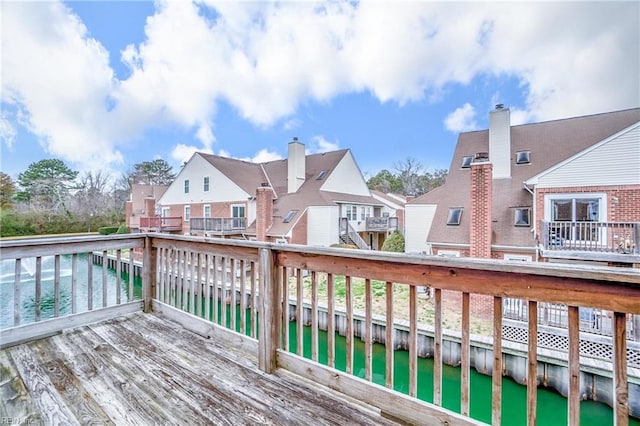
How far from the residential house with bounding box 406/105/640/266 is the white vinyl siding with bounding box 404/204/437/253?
0.48ft

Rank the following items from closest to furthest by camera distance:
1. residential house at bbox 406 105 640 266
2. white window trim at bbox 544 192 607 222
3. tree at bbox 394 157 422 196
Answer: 1. residential house at bbox 406 105 640 266
2. white window trim at bbox 544 192 607 222
3. tree at bbox 394 157 422 196

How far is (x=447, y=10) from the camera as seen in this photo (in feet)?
26.2

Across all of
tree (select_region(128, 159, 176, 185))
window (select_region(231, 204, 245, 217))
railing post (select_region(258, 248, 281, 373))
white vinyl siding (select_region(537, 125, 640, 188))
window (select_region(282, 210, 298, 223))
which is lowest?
railing post (select_region(258, 248, 281, 373))

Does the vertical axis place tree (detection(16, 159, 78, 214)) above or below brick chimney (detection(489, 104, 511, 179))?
below

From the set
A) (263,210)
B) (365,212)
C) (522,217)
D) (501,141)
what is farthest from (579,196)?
(263,210)

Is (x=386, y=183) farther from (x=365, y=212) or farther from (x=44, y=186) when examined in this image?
(x=44, y=186)

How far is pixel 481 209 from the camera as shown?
8117mm

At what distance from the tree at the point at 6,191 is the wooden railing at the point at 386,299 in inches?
51.5

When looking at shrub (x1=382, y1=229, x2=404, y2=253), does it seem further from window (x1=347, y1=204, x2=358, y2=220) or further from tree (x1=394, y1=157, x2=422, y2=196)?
tree (x1=394, y1=157, x2=422, y2=196)

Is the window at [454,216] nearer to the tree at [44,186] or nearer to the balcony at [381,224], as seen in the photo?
the balcony at [381,224]

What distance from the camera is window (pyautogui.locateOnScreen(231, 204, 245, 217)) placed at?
15.8 meters

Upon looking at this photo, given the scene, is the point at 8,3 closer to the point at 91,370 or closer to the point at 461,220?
the point at 91,370

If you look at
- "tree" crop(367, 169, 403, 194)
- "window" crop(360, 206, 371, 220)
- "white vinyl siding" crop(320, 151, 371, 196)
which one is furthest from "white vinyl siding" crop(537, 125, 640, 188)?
"tree" crop(367, 169, 403, 194)

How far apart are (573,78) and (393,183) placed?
54.3 ft
